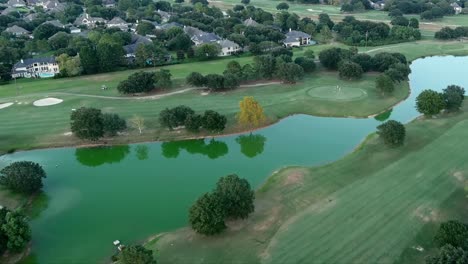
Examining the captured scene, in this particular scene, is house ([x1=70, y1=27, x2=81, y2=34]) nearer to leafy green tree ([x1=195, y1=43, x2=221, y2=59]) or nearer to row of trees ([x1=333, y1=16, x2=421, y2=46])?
leafy green tree ([x1=195, y1=43, x2=221, y2=59])

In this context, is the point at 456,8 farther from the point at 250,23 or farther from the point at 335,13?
the point at 250,23

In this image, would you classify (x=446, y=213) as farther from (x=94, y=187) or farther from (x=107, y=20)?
(x=107, y=20)

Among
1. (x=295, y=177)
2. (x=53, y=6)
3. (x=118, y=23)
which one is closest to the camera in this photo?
(x=295, y=177)

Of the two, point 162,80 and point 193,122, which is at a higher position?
point 162,80

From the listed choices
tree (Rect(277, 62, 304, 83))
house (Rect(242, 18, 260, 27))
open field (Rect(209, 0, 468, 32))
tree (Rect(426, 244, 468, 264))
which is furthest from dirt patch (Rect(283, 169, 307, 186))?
open field (Rect(209, 0, 468, 32))

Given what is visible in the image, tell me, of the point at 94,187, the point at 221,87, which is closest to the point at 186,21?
the point at 221,87

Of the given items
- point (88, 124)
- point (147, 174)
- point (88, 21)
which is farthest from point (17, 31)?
point (147, 174)

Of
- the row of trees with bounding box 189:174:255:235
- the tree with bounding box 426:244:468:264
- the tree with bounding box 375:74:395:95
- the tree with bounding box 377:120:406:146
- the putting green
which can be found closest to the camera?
the tree with bounding box 426:244:468:264

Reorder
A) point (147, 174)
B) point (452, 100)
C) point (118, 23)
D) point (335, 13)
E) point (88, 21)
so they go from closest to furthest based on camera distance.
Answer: point (147, 174), point (452, 100), point (118, 23), point (88, 21), point (335, 13)
